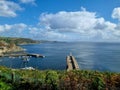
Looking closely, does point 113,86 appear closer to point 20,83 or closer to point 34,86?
point 34,86

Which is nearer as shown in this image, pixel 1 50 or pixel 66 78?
pixel 66 78

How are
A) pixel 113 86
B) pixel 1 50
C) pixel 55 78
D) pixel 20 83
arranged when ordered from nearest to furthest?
pixel 113 86
pixel 55 78
pixel 20 83
pixel 1 50

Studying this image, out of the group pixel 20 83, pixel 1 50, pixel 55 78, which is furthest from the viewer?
pixel 1 50

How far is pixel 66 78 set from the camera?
16.6 meters

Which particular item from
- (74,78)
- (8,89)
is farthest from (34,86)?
(74,78)

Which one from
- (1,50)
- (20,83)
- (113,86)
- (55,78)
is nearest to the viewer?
(113,86)

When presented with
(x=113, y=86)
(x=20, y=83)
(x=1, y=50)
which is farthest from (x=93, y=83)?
(x=1, y=50)

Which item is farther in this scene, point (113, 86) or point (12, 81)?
point (12, 81)

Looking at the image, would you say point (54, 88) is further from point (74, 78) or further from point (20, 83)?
point (20, 83)

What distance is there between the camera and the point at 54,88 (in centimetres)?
1645

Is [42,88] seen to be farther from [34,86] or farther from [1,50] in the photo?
[1,50]

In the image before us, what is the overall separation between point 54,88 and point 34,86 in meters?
Result: 1.78

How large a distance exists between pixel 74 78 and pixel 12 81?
16.9ft

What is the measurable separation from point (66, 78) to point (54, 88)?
1000 mm
